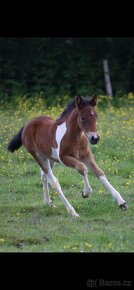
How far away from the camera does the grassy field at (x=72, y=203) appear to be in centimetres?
830

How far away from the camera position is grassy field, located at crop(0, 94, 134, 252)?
27.2 ft

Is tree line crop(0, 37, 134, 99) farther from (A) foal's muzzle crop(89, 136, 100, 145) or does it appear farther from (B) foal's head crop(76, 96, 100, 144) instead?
(A) foal's muzzle crop(89, 136, 100, 145)

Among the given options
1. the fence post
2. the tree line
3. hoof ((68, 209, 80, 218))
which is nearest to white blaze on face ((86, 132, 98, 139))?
hoof ((68, 209, 80, 218))

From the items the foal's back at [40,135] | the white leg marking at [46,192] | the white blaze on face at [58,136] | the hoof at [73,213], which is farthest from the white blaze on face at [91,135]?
the white leg marking at [46,192]

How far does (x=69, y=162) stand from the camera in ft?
31.9

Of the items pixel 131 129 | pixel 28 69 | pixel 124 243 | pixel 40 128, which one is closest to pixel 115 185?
pixel 40 128

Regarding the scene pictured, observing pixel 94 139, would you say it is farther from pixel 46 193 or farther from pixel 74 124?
pixel 46 193

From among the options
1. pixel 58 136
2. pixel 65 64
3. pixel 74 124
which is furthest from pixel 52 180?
pixel 65 64

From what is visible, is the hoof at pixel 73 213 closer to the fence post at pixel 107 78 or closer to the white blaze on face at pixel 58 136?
the white blaze on face at pixel 58 136

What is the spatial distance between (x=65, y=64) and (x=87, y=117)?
13.5 meters

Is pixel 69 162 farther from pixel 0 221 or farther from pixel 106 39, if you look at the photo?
pixel 106 39
